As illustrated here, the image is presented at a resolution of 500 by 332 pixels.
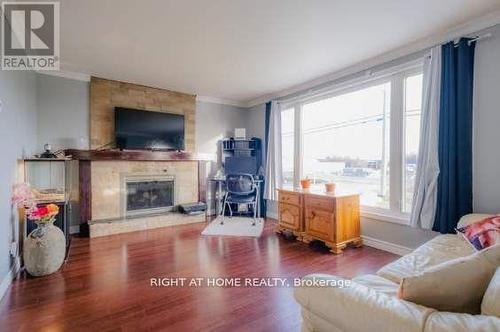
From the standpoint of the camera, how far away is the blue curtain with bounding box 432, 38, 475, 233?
240cm

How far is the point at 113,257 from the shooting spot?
2.91m

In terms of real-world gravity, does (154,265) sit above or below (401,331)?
below

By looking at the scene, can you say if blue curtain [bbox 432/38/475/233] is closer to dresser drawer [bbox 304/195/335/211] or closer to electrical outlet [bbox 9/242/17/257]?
dresser drawer [bbox 304/195/335/211]

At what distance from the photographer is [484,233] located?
5.99 feet

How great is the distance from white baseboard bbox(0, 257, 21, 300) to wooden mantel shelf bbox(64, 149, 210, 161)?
1.57 m

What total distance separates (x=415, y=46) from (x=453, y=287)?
2.76 meters

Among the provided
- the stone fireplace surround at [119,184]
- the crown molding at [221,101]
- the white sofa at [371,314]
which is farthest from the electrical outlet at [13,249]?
the crown molding at [221,101]

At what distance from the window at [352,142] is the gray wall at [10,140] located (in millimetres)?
3649

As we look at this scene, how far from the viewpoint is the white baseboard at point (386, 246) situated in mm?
2928

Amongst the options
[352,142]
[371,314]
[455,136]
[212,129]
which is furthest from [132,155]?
[455,136]

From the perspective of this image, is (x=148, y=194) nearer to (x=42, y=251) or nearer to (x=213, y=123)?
(x=213, y=123)

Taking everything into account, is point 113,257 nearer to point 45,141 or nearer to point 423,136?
point 45,141

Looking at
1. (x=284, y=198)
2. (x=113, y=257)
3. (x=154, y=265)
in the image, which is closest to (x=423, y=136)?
(x=284, y=198)

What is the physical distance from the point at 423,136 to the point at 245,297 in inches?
92.0
